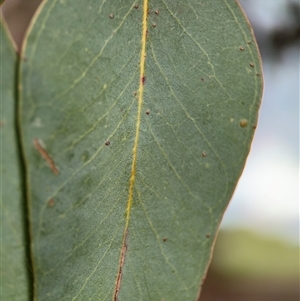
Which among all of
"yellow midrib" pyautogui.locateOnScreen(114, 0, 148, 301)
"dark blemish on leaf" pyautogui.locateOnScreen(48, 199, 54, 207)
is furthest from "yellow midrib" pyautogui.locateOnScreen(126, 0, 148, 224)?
"dark blemish on leaf" pyautogui.locateOnScreen(48, 199, 54, 207)

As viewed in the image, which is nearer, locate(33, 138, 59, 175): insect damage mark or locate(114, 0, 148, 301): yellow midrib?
locate(33, 138, 59, 175): insect damage mark

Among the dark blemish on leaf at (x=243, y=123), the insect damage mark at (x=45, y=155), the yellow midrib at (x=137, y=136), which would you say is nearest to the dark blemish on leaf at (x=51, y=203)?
the insect damage mark at (x=45, y=155)

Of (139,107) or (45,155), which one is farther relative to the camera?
(139,107)

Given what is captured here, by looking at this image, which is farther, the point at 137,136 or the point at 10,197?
the point at 137,136

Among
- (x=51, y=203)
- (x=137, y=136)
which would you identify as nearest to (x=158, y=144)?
(x=137, y=136)

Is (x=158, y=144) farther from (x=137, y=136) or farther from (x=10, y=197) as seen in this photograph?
(x=10, y=197)

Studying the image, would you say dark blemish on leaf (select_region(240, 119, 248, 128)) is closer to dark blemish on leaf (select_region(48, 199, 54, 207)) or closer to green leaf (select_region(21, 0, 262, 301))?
green leaf (select_region(21, 0, 262, 301))

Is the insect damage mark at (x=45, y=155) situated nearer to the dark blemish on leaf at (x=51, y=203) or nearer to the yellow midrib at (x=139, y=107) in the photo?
the dark blemish on leaf at (x=51, y=203)

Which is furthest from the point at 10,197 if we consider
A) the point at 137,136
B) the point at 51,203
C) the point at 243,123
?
the point at 243,123
